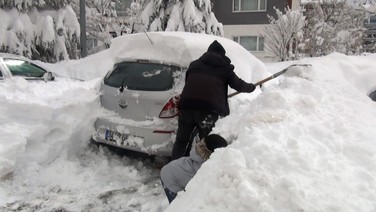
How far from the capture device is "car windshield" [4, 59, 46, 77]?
22.5ft

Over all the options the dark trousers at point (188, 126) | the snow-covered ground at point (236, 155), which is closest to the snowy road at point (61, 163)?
the snow-covered ground at point (236, 155)

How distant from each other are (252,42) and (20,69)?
1954 centimetres

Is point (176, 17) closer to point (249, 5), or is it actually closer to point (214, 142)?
point (214, 142)

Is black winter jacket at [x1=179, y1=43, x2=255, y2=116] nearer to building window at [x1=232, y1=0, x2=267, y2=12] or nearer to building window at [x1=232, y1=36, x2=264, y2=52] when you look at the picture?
building window at [x1=232, y1=36, x2=264, y2=52]

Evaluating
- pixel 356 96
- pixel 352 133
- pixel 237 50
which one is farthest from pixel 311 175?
pixel 237 50

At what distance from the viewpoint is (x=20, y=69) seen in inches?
277

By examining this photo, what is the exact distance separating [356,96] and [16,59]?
17.7ft

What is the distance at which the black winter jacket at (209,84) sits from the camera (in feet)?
15.3

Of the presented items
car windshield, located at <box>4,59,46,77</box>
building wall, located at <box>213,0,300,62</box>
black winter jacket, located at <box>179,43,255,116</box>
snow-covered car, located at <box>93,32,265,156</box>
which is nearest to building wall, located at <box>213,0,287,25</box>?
building wall, located at <box>213,0,300,62</box>

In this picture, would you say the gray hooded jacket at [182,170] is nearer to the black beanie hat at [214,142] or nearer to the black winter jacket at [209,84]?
the black beanie hat at [214,142]

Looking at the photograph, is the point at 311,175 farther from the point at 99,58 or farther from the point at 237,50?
the point at 99,58

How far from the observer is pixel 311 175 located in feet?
8.18

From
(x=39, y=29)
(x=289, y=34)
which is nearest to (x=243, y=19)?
(x=289, y=34)

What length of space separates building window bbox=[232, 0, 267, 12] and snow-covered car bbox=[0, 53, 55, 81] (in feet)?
63.8
